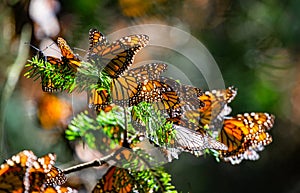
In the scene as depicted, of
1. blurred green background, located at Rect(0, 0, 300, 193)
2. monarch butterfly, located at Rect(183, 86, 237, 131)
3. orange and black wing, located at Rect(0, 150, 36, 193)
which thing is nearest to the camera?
orange and black wing, located at Rect(0, 150, 36, 193)

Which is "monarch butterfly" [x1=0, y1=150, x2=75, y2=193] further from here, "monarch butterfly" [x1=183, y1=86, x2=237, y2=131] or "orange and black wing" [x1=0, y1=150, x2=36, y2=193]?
"monarch butterfly" [x1=183, y1=86, x2=237, y2=131]

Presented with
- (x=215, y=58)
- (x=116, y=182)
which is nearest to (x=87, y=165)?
(x=116, y=182)

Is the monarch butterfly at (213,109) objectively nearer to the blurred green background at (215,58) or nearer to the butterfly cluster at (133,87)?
the butterfly cluster at (133,87)

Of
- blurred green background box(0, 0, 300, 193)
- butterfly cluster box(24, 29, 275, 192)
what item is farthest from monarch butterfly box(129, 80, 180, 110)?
blurred green background box(0, 0, 300, 193)

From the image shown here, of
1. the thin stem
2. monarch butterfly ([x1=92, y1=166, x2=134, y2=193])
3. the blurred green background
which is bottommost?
monarch butterfly ([x1=92, y1=166, x2=134, y2=193])

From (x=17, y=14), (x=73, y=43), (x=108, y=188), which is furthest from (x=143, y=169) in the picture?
(x=17, y=14)

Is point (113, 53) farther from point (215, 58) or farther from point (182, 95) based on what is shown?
point (215, 58)
